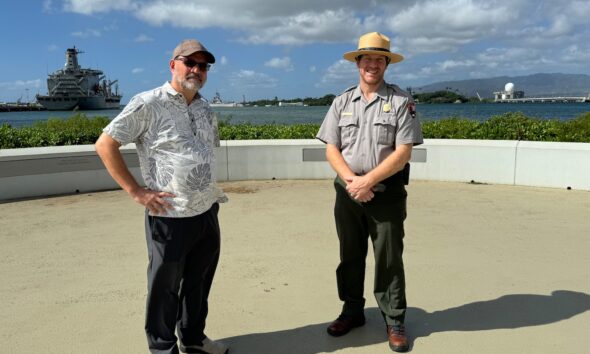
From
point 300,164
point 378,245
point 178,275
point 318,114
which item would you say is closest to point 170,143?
point 178,275

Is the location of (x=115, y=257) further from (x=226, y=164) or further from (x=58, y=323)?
(x=226, y=164)

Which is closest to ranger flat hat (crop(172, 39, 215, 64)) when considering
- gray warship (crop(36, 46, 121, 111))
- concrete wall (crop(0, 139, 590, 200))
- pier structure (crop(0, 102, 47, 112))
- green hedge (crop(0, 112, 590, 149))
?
concrete wall (crop(0, 139, 590, 200))

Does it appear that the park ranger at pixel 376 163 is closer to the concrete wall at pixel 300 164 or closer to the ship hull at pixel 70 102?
the concrete wall at pixel 300 164

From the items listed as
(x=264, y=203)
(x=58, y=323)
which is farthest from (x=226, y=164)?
(x=58, y=323)

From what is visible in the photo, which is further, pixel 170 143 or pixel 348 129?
pixel 348 129

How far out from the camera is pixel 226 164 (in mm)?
7832

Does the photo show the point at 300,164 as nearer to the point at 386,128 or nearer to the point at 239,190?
the point at 239,190

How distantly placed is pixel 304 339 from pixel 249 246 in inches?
72.1

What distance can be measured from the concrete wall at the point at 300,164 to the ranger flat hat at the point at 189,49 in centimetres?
519

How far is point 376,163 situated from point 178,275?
130 cm

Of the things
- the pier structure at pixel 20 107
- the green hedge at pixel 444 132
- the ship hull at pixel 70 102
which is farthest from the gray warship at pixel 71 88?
the green hedge at pixel 444 132

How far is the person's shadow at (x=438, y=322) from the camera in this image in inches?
114

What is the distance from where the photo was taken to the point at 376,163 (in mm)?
2723

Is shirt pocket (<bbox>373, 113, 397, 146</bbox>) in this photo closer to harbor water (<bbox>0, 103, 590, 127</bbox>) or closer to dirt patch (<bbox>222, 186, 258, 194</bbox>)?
harbor water (<bbox>0, 103, 590, 127</bbox>)
